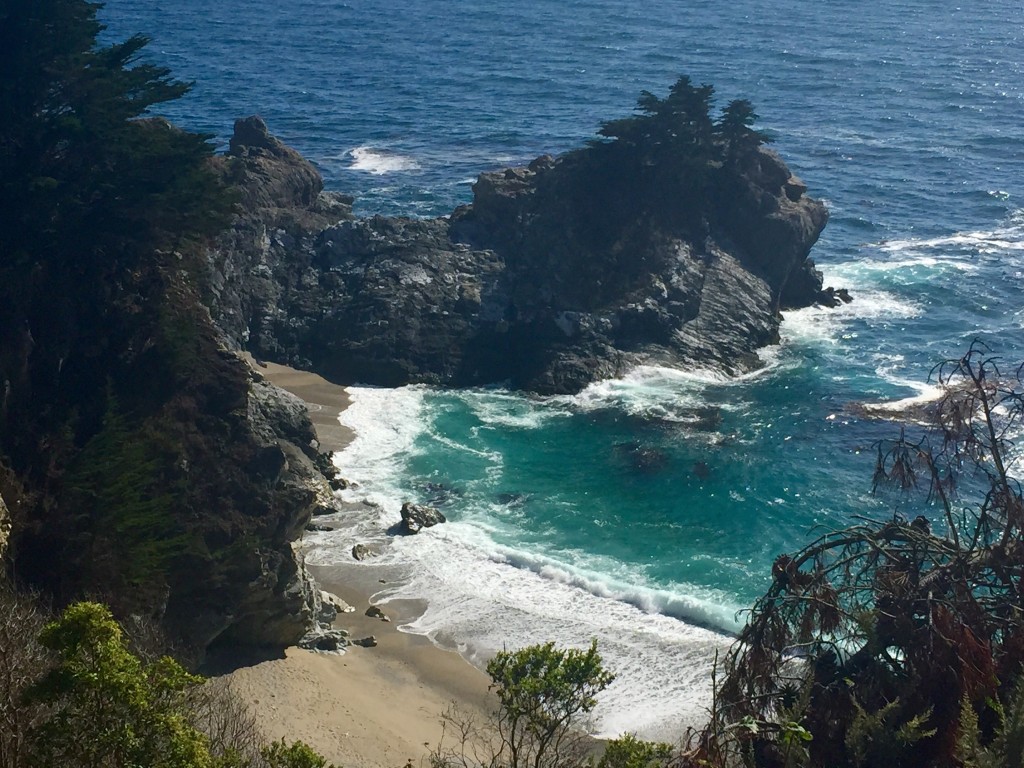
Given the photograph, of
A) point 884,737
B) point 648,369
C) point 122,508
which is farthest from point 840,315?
point 884,737

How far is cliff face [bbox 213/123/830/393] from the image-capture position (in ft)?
174

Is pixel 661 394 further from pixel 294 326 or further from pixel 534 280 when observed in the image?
pixel 294 326

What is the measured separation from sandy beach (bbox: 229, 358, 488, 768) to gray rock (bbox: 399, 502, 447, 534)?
3908 mm

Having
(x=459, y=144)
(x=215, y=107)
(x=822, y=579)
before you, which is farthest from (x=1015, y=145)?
(x=822, y=579)

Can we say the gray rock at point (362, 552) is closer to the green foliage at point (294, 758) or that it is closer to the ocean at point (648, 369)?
the ocean at point (648, 369)

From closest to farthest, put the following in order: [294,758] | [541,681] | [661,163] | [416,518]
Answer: [294,758] → [541,681] → [416,518] → [661,163]

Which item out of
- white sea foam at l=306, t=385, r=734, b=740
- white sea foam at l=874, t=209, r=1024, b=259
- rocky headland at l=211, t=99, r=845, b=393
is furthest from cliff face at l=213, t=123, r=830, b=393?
white sea foam at l=306, t=385, r=734, b=740

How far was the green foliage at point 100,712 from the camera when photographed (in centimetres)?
1443

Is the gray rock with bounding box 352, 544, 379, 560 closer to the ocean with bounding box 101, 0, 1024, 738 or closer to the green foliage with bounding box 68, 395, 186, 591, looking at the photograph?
the ocean with bounding box 101, 0, 1024, 738

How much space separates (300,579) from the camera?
32.0 m

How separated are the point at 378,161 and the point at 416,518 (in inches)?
1945

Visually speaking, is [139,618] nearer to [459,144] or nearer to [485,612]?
[485,612]

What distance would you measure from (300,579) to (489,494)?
11592 millimetres

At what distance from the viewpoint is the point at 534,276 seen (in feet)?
185
